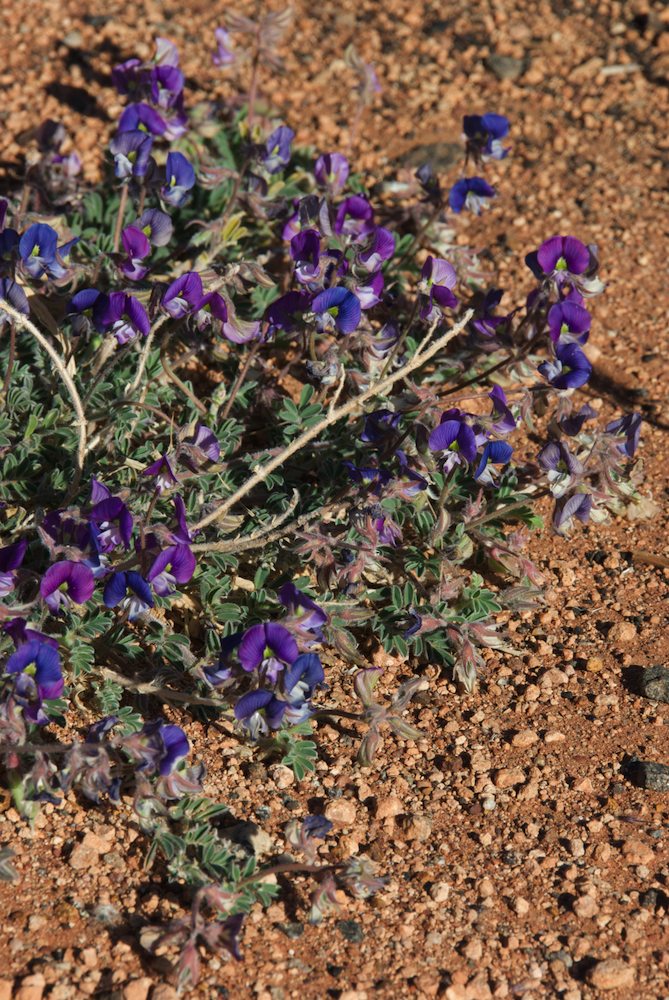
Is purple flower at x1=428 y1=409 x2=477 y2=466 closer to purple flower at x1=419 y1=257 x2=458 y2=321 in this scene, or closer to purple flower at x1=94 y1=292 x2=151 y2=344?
purple flower at x1=419 y1=257 x2=458 y2=321

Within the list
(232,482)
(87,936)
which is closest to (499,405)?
(232,482)

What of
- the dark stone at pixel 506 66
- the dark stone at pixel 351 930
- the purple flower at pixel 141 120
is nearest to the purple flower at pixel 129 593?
the dark stone at pixel 351 930

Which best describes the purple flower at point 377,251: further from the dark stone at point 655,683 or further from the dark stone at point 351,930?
the dark stone at point 351,930

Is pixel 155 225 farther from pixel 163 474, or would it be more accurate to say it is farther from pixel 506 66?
pixel 506 66

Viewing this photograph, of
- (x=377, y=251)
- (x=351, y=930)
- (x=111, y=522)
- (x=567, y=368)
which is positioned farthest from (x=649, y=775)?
(x=377, y=251)

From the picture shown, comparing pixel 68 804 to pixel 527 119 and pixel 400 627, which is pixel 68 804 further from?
pixel 527 119

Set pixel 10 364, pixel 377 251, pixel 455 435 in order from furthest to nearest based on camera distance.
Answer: pixel 377 251, pixel 10 364, pixel 455 435

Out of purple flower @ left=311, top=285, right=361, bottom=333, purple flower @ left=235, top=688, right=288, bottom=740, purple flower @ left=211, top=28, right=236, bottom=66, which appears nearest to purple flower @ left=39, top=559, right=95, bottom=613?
purple flower @ left=235, top=688, right=288, bottom=740
